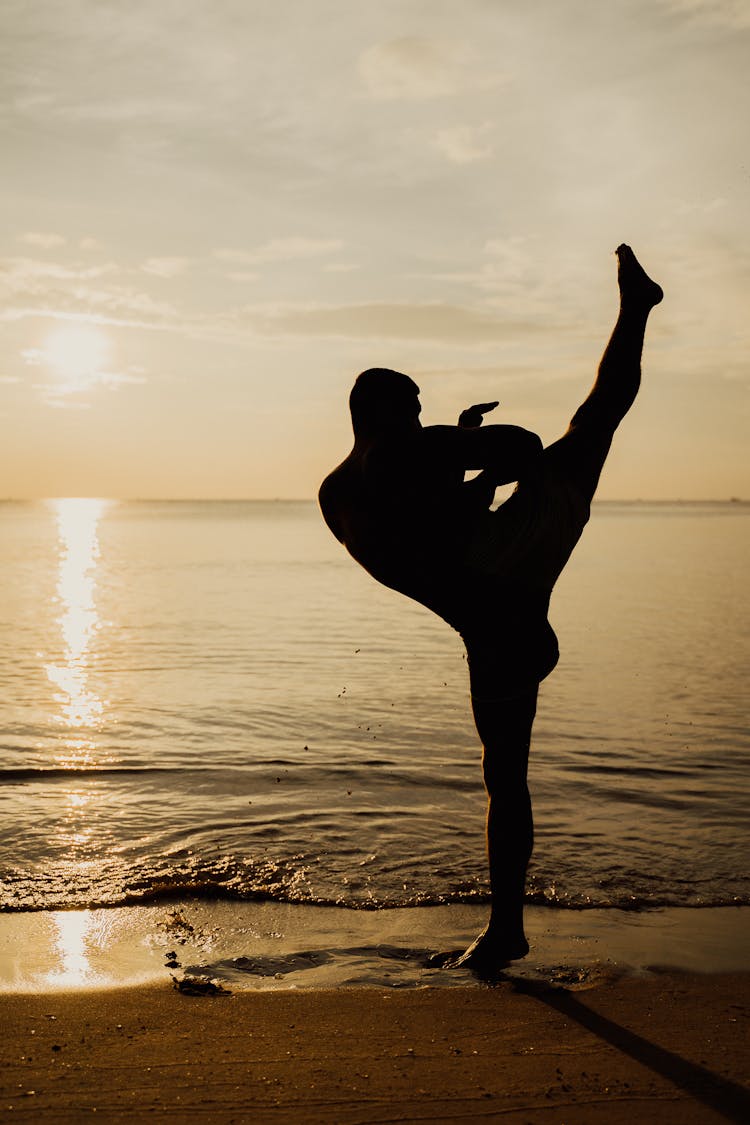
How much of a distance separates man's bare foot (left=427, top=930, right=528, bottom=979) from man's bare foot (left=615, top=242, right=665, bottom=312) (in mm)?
2816

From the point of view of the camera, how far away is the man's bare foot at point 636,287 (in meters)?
4.53

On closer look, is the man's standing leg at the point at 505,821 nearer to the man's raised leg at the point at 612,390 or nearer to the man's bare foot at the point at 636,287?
the man's raised leg at the point at 612,390

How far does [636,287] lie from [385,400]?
1253 millimetres

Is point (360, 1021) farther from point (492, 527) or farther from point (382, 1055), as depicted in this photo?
point (492, 527)

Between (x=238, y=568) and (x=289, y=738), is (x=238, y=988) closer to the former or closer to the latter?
→ (x=289, y=738)

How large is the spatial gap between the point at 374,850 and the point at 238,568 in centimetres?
3318

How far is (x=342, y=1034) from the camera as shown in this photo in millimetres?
3725

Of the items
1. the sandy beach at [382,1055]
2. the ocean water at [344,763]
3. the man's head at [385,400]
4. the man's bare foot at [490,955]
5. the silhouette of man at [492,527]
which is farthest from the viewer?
the ocean water at [344,763]

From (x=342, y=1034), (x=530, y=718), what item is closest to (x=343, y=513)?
(x=530, y=718)

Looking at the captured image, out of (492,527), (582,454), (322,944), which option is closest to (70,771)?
(322,944)

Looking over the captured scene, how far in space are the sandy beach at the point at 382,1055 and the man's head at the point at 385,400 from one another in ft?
7.56

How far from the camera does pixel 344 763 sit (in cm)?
930

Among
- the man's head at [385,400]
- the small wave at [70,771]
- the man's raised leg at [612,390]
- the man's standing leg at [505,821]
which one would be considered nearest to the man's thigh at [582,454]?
the man's raised leg at [612,390]

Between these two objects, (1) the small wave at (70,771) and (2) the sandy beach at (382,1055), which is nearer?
(2) the sandy beach at (382,1055)
